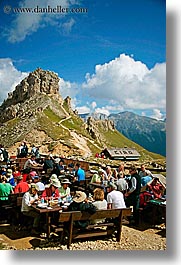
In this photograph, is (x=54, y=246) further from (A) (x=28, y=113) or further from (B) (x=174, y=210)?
(A) (x=28, y=113)

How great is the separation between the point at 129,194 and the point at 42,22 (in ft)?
12.3

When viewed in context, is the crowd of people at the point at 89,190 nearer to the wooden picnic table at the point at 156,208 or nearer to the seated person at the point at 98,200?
the seated person at the point at 98,200

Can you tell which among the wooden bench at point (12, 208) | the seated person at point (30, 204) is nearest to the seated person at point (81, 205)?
the seated person at point (30, 204)

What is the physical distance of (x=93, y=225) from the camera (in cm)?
687

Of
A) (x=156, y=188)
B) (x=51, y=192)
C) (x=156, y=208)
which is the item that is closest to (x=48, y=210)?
(x=51, y=192)

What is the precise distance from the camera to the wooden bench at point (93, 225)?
660cm

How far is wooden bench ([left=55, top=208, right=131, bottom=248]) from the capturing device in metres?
6.60

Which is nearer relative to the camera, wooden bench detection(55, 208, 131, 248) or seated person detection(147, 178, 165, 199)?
wooden bench detection(55, 208, 131, 248)

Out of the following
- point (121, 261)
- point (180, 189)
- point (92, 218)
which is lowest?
point (121, 261)

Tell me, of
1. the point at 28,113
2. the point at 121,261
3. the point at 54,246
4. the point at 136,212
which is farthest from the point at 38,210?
the point at 28,113

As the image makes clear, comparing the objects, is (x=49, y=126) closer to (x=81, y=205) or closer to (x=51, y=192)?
(x=51, y=192)

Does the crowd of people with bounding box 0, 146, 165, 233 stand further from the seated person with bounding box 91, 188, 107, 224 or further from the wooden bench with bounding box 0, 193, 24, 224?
the wooden bench with bounding box 0, 193, 24, 224

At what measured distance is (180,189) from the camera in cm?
691

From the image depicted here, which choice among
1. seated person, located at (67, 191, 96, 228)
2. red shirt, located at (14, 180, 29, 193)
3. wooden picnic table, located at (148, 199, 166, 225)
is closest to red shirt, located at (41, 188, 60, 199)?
red shirt, located at (14, 180, 29, 193)
